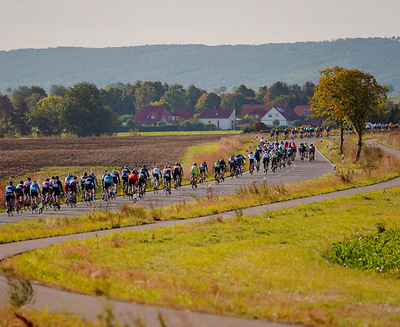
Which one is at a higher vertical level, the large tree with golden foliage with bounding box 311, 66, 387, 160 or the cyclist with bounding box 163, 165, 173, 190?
the large tree with golden foliage with bounding box 311, 66, 387, 160

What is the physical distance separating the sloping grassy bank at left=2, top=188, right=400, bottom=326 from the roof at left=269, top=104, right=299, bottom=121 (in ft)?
466

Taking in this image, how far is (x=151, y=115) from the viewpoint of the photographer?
590 ft

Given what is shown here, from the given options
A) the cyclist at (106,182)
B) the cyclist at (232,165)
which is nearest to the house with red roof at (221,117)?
the cyclist at (232,165)

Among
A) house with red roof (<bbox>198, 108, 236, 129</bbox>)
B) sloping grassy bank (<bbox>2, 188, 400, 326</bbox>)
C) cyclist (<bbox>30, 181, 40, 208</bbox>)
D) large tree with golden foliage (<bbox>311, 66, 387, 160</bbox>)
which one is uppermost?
large tree with golden foliage (<bbox>311, 66, 387, 160</bbox>)

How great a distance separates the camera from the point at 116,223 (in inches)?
883

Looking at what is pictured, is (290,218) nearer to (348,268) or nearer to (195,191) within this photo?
(348,268)

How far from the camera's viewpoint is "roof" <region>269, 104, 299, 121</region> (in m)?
162

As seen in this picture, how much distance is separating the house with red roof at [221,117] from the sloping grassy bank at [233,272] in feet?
499

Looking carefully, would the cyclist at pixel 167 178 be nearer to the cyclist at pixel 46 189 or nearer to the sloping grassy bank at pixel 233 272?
the cyclist at pixel 46 189

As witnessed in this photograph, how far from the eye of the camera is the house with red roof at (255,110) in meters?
174

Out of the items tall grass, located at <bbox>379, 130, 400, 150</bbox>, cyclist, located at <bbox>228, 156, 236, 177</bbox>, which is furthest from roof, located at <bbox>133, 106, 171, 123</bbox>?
cyclist, located at <bbox>228, 156, 236, 177</bbox>

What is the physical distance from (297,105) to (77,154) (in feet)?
383

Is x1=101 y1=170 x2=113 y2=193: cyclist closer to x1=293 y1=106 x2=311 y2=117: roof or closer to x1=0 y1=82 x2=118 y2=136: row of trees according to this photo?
x1=0 y1=82 x2=118 y2=136: row of trees

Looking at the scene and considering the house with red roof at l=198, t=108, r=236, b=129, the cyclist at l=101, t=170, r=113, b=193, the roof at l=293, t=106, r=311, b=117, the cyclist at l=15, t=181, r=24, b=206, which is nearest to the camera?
the cyclist at l=15, t=181, r=24, b=206
